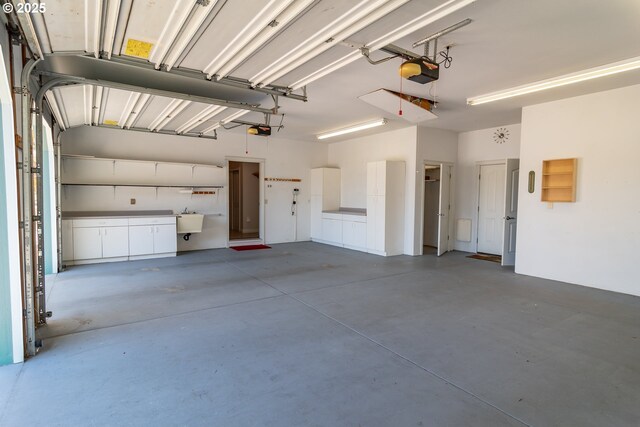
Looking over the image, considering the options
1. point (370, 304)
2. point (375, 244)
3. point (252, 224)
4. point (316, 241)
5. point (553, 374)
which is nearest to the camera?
point (553, 374)

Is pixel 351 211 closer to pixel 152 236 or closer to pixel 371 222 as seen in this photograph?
pixel 371 222

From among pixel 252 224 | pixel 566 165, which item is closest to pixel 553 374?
pixel 566 165

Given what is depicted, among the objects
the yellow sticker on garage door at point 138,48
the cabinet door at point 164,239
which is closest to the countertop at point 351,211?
the cabinet door at point 164,239

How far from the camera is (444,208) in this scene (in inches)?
297

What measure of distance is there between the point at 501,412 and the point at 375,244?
17.9 ft

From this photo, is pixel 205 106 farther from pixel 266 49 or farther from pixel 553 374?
pixel 553 374

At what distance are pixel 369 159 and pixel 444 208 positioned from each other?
Result: 2.23 m

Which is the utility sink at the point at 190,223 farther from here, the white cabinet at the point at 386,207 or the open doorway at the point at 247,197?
the white cabinet at the point at 386,207

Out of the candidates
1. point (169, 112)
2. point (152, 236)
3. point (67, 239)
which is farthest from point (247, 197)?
point (169, 112)

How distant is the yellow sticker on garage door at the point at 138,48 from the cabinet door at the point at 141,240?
4311mm

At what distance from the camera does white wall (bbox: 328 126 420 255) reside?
738 centimetres

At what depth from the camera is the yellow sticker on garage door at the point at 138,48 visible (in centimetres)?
284

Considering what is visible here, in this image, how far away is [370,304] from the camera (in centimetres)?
411

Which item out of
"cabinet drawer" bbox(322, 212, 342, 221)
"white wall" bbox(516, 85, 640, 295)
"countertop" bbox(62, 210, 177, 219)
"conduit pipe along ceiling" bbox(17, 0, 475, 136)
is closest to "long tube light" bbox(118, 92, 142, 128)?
"conduit pipe along ceiling" bbox(17, 0, 475, 136)
